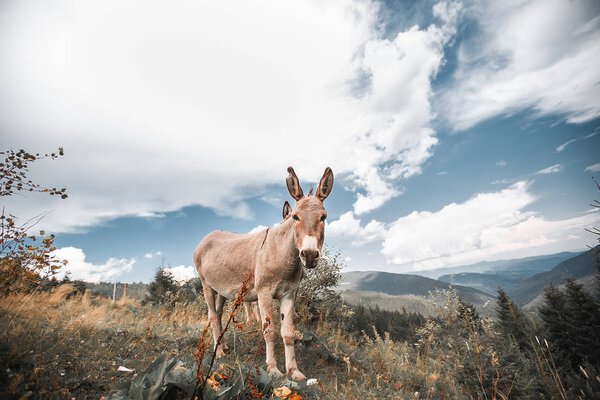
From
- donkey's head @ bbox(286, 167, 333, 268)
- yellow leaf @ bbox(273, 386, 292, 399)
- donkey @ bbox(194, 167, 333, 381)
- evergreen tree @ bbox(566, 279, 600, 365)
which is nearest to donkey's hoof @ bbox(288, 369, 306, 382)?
donkey @ bbox(194, 167, 333, 381)

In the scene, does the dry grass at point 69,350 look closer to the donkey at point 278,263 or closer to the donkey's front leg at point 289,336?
the donkey at point 278,263

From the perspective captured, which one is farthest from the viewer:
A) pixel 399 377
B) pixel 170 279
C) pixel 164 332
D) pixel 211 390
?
pixel 170 279

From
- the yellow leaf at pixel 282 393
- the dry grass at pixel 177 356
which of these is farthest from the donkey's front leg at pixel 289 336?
the yellow leaf at pixel 282 393

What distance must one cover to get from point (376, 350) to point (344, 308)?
636 cm

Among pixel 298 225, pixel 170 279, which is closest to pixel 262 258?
pixel 298 225

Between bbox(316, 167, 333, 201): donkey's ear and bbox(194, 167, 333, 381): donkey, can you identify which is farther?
bbox(316, 167, 333, 201): donkey's ear

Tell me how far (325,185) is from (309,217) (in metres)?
1.00

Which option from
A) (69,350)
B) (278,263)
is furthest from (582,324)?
(69,350)

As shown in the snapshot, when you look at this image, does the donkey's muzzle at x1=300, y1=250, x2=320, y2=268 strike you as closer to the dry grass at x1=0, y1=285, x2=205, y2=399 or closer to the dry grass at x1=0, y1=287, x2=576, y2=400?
the dry grass at x1=0, y1=287, x2=576, y2=400

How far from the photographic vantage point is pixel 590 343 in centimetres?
3181

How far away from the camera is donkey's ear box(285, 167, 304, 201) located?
16.1 feet

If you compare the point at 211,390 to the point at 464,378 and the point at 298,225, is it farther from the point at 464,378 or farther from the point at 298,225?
the point at 464,378

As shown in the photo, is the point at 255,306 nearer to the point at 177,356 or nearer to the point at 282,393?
the point at 177,356

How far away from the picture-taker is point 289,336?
4.48 meters
